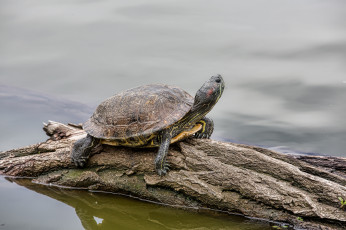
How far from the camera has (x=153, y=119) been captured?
6.23m

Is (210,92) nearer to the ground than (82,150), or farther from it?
farther from it

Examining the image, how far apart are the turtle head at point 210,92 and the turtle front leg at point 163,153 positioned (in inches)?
29.3

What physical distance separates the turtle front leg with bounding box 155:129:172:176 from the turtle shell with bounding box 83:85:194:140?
7.2 inches

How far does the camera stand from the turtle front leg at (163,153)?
19.9 ft

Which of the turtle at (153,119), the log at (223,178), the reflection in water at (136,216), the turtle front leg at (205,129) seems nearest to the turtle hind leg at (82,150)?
the turtle at (153,119)

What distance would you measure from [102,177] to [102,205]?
65cm

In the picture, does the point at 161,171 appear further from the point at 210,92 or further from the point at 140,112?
the point at 210,92

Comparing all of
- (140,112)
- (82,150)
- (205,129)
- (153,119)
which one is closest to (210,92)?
(205,129)

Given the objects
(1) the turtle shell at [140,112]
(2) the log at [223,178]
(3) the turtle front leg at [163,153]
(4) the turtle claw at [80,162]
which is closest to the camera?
(2) the log at [223,178]

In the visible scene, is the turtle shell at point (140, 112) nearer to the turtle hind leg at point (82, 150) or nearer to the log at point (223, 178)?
the turtle hind leg at point (82, 150)

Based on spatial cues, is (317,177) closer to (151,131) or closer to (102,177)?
(151,131)

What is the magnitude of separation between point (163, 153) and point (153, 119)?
0.63 meters

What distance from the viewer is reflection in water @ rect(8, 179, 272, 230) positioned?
551 cm

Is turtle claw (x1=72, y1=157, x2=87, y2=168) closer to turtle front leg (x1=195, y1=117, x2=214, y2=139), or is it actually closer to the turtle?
the turtle
